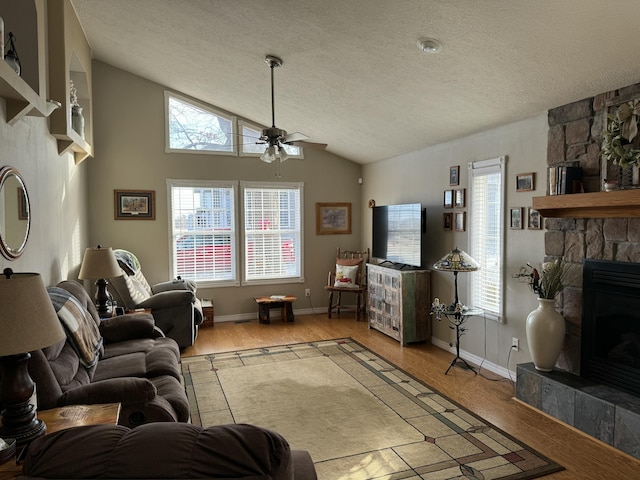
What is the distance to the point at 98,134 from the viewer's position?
5887 millimetres

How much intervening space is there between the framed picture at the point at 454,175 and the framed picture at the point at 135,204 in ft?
13.1

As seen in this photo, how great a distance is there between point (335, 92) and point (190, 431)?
13.4 feet

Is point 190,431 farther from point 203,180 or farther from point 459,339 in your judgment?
point 203,180

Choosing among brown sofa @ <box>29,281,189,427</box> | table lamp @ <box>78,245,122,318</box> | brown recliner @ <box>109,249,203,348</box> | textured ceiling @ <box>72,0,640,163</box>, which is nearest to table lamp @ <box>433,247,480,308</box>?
textured ceiling @ <box>72,0,640,163</box>

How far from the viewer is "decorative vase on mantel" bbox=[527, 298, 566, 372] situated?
11.3 feet

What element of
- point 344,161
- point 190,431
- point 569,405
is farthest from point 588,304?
point 344,161

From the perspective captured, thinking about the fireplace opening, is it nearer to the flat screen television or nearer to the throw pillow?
the flat screen television

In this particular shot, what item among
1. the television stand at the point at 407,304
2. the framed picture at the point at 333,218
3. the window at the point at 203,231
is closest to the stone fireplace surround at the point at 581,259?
the television stand at the point at 407,304

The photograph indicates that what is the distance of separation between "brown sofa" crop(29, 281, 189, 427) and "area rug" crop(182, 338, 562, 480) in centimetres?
59

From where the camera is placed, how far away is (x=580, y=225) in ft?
11.4

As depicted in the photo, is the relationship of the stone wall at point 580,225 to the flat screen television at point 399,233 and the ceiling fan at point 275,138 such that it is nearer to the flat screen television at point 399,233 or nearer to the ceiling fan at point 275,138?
the flat screen television at point 399,233

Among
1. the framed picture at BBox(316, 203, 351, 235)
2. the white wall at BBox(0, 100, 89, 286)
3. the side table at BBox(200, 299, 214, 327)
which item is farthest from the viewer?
the framed picture at BBox(316, 203, 351, 235)

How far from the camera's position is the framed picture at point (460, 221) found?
479 centimetres

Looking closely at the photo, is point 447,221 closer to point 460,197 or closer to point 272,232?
point 460,197
